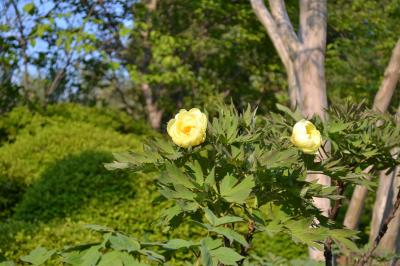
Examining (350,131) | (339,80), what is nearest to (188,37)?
(339,80)

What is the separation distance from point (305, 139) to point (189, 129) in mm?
399

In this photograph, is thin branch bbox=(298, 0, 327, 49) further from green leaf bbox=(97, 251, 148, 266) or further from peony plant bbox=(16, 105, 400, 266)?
green leaf bbox=(97, 251, 148, 266)

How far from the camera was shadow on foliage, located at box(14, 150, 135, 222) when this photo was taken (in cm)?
582

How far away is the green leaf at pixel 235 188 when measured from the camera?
182cm

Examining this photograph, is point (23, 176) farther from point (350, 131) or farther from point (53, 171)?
point (350, 131)

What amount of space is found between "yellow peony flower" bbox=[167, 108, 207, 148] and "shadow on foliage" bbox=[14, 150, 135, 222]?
3969 millimetres

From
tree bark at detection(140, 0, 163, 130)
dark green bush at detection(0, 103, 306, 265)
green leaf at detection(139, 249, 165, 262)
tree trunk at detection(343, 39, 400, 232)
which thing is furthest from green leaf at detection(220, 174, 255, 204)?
tree bark at detection(140, 0, 163, 130)

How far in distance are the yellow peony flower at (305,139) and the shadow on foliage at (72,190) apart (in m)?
3.96

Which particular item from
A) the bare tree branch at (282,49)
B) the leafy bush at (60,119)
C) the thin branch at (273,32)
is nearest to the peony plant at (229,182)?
the bare tree branch at (282,49)

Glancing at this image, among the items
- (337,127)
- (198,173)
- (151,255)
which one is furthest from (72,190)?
(151,255)

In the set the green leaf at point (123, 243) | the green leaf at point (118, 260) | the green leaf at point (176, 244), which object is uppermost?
the green leaf at point (123, 243)

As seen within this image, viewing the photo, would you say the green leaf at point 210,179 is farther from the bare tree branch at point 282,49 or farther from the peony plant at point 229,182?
the bare tree branch at point 282,49

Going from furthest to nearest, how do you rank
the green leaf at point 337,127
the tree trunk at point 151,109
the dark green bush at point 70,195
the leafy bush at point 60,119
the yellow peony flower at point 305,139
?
the tree trunk at point 151,109, the leafy bush at point 60,119, the dark green bush at point 70,195, the green leaf at point 337,127, the yellow peony flower at point 305,139

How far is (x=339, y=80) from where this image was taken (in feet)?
40.7
